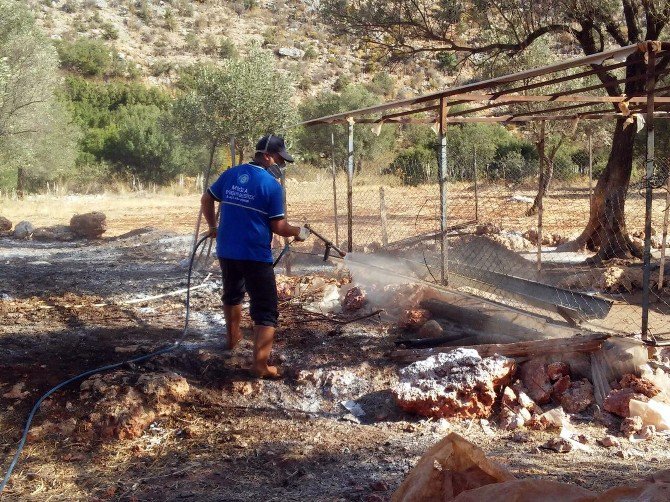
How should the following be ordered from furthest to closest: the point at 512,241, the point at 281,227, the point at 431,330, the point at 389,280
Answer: the point at 512,241
the point at 389,280
the point at 431,330
the point at 281,227

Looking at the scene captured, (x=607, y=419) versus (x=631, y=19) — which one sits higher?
(x=631, y=19)

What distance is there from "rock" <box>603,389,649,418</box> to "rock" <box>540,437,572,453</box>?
588 mm

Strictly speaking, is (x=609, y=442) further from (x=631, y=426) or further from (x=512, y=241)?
(x=512, y=241)

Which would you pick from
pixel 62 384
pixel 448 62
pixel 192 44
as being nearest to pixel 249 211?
pixel 62 384

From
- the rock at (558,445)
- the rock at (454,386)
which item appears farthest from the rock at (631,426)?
the rock at (454,386)

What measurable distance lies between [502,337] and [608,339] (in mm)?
921

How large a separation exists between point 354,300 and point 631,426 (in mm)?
3361

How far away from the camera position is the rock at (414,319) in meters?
6.45

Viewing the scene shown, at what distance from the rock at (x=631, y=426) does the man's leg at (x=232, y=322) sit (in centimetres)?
310

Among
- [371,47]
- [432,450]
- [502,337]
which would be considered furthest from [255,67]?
[432,450]

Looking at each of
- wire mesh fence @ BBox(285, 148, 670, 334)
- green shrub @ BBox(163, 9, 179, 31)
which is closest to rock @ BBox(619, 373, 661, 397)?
wire mesh fence @ BBox(285, 148, 670, 334)

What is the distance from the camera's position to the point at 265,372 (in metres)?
5.37

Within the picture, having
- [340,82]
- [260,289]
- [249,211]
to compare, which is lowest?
[260,289]

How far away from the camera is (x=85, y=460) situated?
4.09 metres
